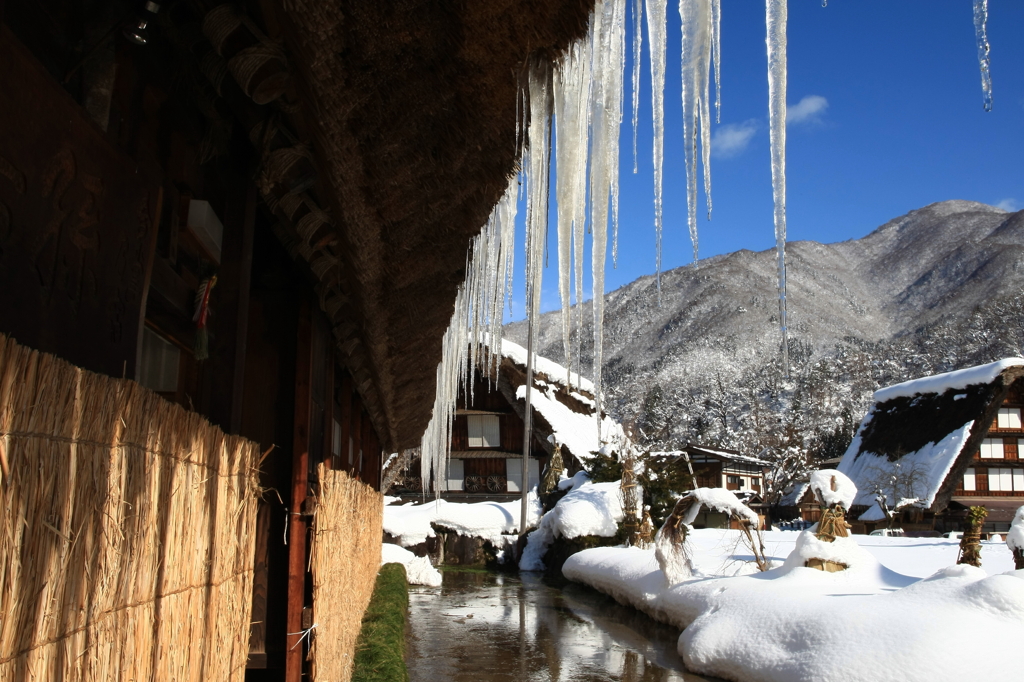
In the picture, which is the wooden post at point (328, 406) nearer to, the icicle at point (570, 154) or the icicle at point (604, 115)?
the icicle at point (570, 154)

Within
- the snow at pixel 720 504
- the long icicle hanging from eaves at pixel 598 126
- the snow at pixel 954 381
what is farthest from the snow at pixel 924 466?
the long icicle hanging from eaves at pixel 598 126

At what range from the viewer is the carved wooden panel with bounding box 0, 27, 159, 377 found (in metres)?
1.38

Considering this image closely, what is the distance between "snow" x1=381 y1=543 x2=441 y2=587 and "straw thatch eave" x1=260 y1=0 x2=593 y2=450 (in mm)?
13766

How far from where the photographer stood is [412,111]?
7.70ft

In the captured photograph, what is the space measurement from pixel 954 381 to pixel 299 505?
27.5m

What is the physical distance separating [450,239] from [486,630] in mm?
8874

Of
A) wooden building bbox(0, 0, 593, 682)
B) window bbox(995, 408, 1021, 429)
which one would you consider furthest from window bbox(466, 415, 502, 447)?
wooden building bbox(0, 0, 593, 682)

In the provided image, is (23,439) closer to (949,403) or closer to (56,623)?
(56,623)

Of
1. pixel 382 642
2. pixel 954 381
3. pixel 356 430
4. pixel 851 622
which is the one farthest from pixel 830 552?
pixel 954 381

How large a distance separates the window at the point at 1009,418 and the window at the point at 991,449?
550mm

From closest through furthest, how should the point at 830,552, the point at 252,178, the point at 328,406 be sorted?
the point at 252,178 < the point at 328,406 < the point at 830,552

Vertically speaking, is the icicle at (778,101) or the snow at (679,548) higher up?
the icicle at (778,101)

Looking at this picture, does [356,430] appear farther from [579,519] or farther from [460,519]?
[460,519]

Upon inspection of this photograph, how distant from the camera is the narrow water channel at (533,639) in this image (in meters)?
8.45
